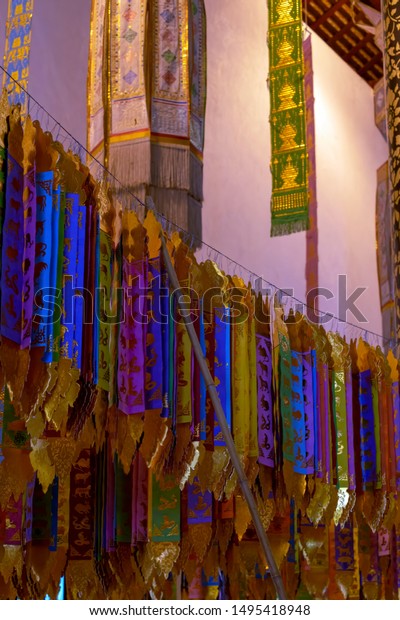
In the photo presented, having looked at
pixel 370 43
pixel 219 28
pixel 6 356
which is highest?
pixel 370 43

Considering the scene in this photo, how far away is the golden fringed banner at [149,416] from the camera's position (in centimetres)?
308

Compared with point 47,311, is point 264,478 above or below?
below

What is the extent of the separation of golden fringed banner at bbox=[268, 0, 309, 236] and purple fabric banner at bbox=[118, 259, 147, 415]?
3517 mm

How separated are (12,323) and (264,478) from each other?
5.24 ft

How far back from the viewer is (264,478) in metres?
4.03

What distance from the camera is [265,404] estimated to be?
405 cm

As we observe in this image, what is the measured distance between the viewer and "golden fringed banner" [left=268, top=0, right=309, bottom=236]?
6.92 meters

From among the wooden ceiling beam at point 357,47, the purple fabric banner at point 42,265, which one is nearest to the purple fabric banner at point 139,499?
the purple fabric banner at point 42,265

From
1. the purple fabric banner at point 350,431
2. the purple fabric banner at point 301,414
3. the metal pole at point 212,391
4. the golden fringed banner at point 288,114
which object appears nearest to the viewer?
the metal pole at point 212,391

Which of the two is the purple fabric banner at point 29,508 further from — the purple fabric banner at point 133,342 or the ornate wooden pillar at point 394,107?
the ornate wooden pillar at point 394,107

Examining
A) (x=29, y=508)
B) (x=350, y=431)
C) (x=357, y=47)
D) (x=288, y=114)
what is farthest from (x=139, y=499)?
(x=357, y=47)
